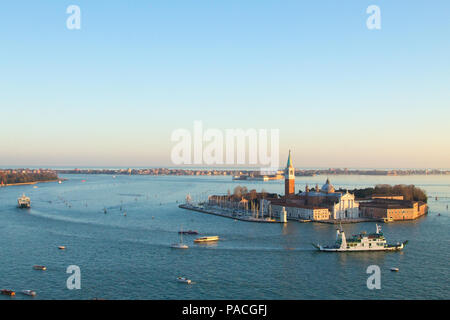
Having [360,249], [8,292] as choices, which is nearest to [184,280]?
[8,292]

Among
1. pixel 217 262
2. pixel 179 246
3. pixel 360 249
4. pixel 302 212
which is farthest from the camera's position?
pixel 302 212

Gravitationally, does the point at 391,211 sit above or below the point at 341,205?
below

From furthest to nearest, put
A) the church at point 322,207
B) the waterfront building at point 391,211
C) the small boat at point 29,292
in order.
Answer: the church at point 322,207 → the waterfront building at point 391,211 → the small boat at point 29,292

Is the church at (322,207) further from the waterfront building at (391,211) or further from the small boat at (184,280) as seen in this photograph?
the small boat at (184,280)

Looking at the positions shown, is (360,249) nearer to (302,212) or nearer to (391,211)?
(302,212)

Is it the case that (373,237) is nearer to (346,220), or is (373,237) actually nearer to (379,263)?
(379,263)

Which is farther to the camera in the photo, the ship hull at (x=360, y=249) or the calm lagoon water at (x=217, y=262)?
the ship hull at (x=360, y=249)

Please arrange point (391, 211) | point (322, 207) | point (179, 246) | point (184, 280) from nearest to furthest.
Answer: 1. point (184, 280)
2. point (179, 246)
3. point (391, 211)
4. point (322, 207)

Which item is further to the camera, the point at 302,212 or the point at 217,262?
the point at 302,212

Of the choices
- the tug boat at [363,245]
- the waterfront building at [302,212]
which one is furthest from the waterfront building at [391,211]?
the tug boat at [363,245]

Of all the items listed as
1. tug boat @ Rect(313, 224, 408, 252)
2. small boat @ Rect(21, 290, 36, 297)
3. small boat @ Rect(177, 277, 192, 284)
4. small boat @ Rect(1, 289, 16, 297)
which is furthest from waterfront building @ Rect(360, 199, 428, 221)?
small boat @ Rect(1, 289, 16, 297)

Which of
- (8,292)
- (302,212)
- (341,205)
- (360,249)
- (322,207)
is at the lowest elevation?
(360,249)
